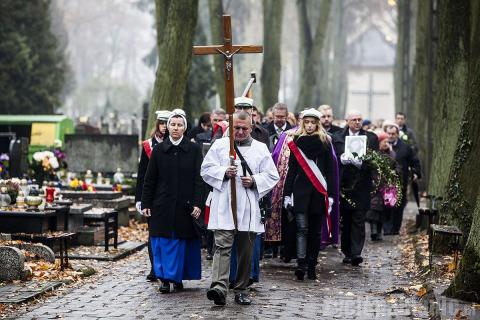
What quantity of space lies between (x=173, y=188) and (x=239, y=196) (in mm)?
1166

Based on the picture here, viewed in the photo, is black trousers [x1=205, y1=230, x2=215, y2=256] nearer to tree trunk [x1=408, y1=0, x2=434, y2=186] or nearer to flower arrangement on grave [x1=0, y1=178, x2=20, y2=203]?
flower arrangement on grave [x1=0, y1=178, x2=20, y2=203]

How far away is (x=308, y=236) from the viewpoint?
14422 mm

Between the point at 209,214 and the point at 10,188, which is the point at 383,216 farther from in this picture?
the point at 209,214

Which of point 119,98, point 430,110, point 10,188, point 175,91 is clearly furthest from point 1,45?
point 119,98

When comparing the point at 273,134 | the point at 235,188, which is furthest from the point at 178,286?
the point at 273,134

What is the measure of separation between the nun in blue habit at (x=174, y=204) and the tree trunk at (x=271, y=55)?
2020 cm

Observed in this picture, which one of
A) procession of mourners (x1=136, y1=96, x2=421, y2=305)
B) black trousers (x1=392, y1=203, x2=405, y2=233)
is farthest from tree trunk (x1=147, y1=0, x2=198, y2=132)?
black trousers (x1=392, y1=203, x2=405, y2=233)

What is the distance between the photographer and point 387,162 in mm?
17516

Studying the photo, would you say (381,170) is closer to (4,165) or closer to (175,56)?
(175,56)

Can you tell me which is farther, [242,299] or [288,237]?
[288,237]

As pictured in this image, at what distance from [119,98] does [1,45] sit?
58002 millimetres

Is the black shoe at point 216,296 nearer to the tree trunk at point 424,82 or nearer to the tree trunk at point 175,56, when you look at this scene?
the tree trunk at point 175,56

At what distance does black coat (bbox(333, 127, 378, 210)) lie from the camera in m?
16.5

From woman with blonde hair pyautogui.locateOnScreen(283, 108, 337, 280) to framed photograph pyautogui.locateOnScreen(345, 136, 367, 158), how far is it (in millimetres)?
2146
